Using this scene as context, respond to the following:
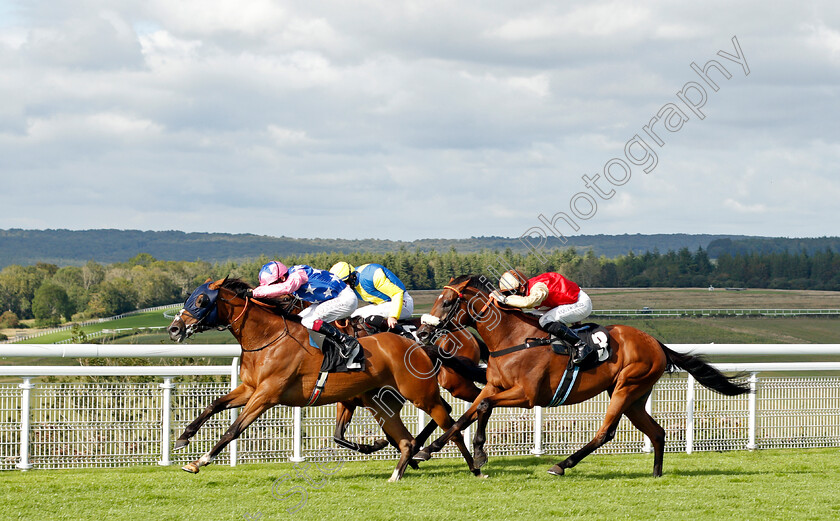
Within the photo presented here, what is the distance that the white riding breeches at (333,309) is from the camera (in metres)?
6.41

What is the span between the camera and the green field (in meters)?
4.92

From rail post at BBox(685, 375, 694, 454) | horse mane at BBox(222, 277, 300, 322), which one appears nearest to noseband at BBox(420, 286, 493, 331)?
horse mane at BBox(222, 277, 300, 322)

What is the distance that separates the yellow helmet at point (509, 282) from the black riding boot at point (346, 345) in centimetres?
109

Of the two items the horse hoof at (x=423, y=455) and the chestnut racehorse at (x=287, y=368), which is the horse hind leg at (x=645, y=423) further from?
the horse hoof at (x=423, y=455)

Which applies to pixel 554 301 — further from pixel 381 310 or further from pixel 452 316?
pixel 381 310

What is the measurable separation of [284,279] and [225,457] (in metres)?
1.67

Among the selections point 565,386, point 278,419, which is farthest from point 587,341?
point 278,419

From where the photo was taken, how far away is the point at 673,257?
85.6 meters

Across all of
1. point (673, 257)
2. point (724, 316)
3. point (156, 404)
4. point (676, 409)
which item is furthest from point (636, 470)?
point (673, 257)

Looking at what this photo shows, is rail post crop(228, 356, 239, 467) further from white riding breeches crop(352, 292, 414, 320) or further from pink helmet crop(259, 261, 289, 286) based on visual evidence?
white riding breeches crop(352, 292, 414, 320)

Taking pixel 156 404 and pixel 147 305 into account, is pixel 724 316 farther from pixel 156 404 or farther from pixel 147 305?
pixel 156 404

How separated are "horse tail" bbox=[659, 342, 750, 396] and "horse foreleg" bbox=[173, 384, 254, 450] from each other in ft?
10.6

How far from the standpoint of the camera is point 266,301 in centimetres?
630

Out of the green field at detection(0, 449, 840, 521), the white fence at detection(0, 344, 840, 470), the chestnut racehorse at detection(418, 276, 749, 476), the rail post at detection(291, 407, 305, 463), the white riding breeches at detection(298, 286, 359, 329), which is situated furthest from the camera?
the rail post at detection(291, 407, 305, 463)
